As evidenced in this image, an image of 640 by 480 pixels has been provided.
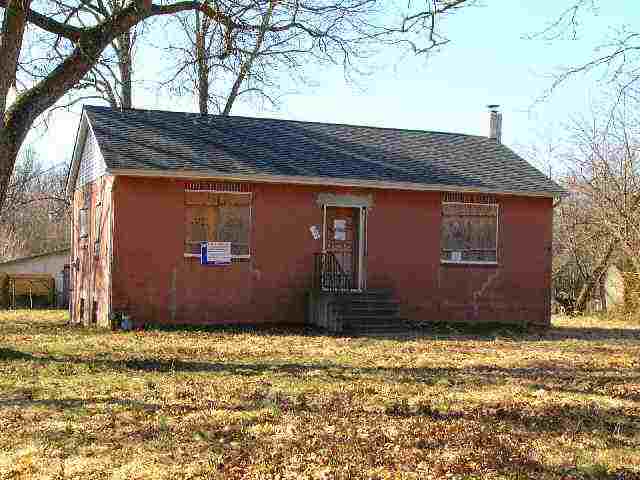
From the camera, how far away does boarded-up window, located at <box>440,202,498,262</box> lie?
20281 millimetres

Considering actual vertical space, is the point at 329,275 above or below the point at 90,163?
below

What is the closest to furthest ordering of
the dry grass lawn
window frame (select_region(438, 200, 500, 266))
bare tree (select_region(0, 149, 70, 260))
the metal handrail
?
the dry grass lawn
the metal handrail
window frame (select_region(438, 200, 500, 266))
bare tree (select_region(0, 149, 70, 260))

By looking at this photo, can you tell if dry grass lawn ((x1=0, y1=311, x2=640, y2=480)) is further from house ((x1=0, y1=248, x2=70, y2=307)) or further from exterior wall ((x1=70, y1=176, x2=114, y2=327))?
house ((x1=0, y1=248, x2=70, y2=307))

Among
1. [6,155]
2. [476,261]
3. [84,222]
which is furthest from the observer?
[84,222]

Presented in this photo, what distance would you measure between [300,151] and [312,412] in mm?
12326

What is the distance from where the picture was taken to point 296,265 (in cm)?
1903

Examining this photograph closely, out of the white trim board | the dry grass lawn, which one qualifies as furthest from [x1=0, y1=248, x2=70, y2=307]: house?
the dry grass lawn

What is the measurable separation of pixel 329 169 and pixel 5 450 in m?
13.3

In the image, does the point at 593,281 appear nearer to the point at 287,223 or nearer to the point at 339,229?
the point at 339,229

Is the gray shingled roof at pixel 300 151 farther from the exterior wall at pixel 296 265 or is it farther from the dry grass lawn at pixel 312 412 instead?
the dry grass lawn at pixel 312 412

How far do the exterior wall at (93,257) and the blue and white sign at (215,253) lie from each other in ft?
6.59

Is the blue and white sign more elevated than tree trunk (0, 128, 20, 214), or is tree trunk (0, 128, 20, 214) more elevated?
tree trunk (0, 128, 20, 214)

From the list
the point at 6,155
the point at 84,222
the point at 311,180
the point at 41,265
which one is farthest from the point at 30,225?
the point at 6,155

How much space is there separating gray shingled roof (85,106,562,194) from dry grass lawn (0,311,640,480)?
518 centimetres
